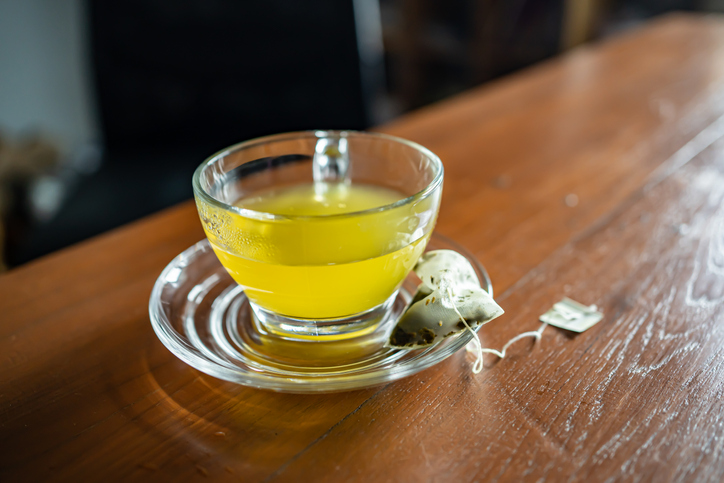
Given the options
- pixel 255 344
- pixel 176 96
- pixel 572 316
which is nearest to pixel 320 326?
pixel 255 344

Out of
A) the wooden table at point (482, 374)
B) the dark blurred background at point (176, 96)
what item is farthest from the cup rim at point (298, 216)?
the dark blurred background at point (176, 96)

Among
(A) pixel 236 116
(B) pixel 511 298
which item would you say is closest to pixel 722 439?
(B) pixel 511 298

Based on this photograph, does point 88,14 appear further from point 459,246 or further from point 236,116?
point 459,246

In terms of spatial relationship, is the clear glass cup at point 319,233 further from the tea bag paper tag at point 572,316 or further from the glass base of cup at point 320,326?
the tea bag paper tag at point 572,316

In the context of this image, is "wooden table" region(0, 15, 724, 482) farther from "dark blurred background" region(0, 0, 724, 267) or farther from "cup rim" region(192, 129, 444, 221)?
"dark blurred background" region(0, 0, 724, 267)

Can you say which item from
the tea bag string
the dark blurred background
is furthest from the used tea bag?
the dark blurred background

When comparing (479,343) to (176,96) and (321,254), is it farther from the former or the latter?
(176,96)
